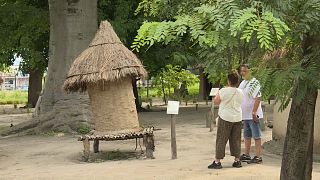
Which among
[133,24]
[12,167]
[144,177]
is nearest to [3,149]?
[12,167]

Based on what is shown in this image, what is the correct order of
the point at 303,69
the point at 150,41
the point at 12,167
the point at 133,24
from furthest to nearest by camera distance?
the point at 133,24
the point at 12,167
the point at 303,69
the point at 150,41

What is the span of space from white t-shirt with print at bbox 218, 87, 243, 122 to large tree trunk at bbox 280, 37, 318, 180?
3.57 metres

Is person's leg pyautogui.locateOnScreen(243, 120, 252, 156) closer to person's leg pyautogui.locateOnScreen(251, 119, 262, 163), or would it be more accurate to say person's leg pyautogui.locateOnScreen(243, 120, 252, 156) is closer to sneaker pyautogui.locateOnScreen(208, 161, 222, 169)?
person's leg pyautogui.locateOnScreen(251, 119, 262, 163)

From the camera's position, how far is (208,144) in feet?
41.8

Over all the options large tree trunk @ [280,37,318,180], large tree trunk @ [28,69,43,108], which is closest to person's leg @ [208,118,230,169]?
large tree trunk @ [280,37,318,180]

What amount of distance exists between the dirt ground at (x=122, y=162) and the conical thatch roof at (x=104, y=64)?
1.64m

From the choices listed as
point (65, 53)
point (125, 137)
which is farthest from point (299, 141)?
point (65, 53)

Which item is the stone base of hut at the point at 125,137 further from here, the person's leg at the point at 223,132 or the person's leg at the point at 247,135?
the person's leg at the point at 223,132

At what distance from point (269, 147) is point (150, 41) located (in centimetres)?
867

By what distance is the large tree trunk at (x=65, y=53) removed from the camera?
16547 mm

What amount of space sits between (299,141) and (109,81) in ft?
22.7

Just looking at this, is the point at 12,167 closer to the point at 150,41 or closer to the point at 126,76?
the point at 126,76

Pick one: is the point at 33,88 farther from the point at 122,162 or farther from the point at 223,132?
the point at 223,132

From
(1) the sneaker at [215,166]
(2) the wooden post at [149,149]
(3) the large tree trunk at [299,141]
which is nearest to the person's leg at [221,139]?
(1) the sneaker at [215,166]
